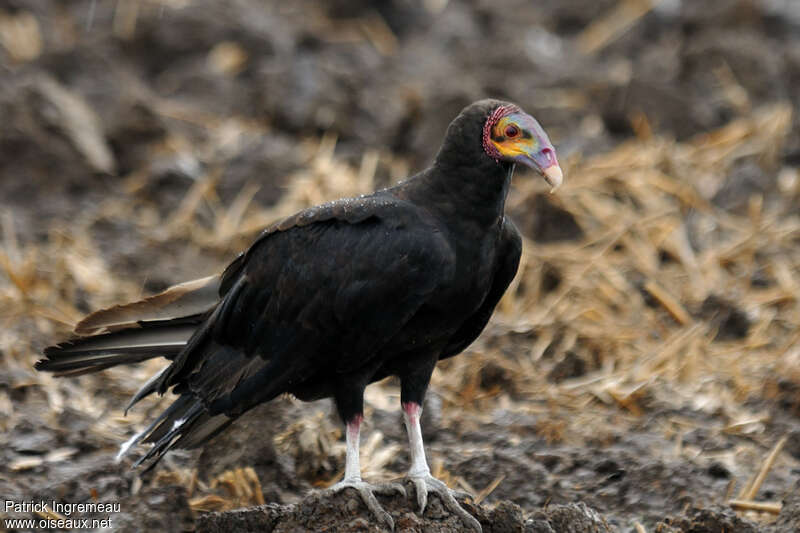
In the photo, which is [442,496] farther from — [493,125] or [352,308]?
[493,125]

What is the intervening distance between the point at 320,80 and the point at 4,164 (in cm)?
227

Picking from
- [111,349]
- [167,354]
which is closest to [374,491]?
[167,354]

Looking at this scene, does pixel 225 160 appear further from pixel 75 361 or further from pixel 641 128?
pixel 75 361

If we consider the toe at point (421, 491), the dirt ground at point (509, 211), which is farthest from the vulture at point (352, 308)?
the dirt ground at point (509, 211)

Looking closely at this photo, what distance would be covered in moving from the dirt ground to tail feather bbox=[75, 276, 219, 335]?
0.53m

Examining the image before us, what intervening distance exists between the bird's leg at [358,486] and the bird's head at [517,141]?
3.15ft

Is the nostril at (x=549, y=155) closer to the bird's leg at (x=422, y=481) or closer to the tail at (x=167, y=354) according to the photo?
the bird's leg at (x=422, y=481)

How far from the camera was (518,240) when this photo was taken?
4.42 m

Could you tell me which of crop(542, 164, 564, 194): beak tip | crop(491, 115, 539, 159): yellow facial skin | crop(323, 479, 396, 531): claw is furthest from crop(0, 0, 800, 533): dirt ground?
crop(491, 115, 539, 159): yellow facial skin

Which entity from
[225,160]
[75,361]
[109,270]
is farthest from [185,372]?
[225,160]

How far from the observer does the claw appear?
3.98 metres

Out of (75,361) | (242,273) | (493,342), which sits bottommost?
(493,342)

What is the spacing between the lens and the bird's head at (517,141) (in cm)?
418

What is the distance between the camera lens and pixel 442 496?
4.14 m
